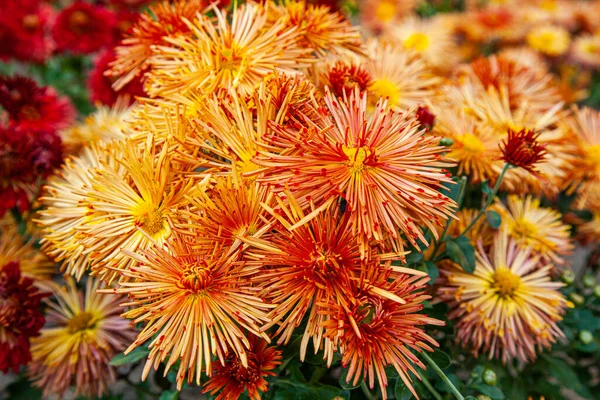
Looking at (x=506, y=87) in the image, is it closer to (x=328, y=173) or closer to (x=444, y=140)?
(x=444, y=140)

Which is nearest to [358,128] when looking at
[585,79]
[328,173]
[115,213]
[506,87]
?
[328,173]

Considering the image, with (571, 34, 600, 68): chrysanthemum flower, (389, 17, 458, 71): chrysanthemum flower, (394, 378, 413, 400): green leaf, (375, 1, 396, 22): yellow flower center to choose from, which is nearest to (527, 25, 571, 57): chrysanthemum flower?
(571, 34, 600, 68): chrysanthemum flower

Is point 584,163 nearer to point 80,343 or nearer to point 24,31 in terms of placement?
point 80,343

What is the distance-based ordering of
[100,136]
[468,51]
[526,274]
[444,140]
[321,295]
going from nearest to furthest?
[321,295] → [444,140] → [526,274] → [100,136] → [468,51]

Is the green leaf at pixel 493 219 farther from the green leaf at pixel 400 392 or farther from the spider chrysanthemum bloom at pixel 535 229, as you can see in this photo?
the green leaf at pixel 400 392

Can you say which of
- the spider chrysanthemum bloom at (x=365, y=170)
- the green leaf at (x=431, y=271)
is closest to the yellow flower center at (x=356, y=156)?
the spider chrysanthemum bloom at (x=365, y=170)

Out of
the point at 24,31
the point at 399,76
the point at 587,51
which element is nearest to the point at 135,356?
the point at 399,76
